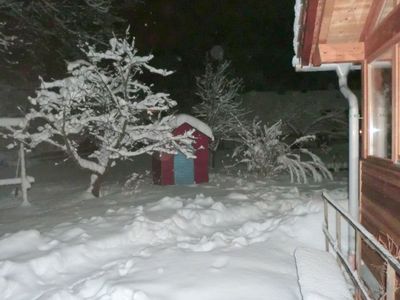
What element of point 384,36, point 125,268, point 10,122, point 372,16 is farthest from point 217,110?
point 384,36

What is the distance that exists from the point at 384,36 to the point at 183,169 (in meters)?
8.70

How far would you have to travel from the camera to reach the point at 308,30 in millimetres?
5211

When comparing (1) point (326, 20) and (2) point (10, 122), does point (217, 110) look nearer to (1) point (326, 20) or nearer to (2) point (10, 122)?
(2) point (10, 122)

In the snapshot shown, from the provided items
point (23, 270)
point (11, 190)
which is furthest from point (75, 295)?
point (11, 190)

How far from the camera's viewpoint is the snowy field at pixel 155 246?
15.6 feet

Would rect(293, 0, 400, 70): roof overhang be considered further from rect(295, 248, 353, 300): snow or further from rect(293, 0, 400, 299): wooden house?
rect(295, 248, 353, 300): snow

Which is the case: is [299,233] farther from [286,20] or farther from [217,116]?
[286,20]

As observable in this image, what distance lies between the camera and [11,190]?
41.4 ft

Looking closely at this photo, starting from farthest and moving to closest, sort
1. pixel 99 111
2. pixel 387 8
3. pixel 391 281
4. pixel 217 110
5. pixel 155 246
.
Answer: pixel 217 110 → pixel 99 111 → pixel 155 246 → pixel 387 8 → pixel 391 281

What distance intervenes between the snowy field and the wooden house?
1183mm

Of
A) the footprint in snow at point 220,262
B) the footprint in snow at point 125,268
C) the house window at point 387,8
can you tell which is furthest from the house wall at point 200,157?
the house window at point 387,8

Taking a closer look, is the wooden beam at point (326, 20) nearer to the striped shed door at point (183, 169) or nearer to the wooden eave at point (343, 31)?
the wooden eave at point (343, 31)

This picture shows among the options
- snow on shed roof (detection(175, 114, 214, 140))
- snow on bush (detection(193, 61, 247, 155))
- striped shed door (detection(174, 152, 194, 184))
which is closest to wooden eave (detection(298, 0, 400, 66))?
snow on shed roof (detection(175, 114, 214, 140))

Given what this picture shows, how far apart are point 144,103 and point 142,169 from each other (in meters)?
9.01
